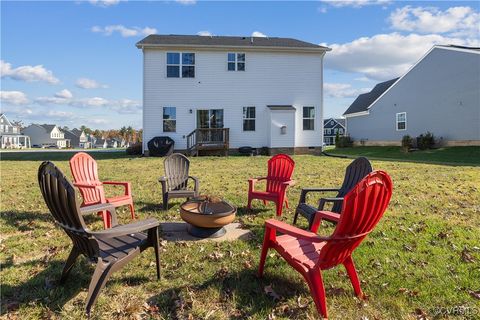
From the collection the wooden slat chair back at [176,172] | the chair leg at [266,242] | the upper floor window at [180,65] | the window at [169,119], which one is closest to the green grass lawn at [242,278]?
the chair leg at [266,242]

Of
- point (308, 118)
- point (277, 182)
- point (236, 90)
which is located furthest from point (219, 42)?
point (277, 182)

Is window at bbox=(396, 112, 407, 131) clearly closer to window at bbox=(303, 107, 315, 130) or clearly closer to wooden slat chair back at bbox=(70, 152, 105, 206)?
window at bbox=(303, 107, 315, 130)

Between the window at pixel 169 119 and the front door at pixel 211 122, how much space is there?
1.49m

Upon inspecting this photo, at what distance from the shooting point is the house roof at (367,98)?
34219 millimetres

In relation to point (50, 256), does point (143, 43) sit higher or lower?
higher

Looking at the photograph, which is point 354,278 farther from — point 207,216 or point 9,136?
point 9,136

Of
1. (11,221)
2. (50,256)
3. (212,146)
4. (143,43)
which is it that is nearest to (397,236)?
(50,256)

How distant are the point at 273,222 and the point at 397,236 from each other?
2613mm

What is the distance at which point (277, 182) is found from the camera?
638cm

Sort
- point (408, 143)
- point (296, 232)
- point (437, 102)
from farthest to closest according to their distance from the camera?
point (408, 143), point (437, 102), point (296, 232)

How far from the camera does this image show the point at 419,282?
11.3 ft

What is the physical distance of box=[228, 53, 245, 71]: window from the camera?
20.4 meters

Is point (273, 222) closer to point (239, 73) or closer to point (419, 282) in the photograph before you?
point (419, 282)

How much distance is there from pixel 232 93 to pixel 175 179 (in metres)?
14.4
